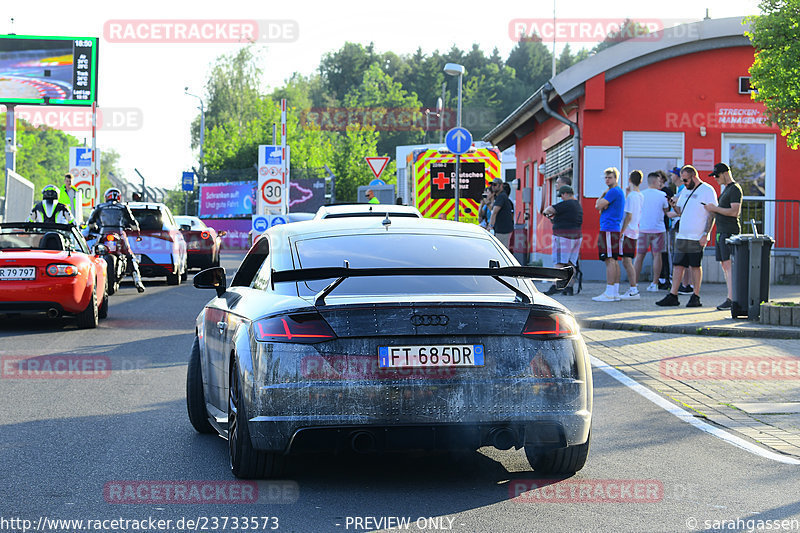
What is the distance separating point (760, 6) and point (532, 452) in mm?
13860

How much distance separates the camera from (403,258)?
6250 mm

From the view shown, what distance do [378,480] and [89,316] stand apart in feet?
30.4

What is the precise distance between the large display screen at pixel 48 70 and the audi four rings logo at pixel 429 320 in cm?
3601

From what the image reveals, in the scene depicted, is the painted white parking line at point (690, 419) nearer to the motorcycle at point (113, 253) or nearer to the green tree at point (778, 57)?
the green tree at point (778, 57)

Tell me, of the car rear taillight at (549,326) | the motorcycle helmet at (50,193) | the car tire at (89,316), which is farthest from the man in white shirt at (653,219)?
the car rear taillight at (549,326)

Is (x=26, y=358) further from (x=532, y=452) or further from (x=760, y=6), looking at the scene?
(x=760, y=6)

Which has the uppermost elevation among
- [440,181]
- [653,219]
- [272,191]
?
[440,181]

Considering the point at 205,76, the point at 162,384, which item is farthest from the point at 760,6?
the point at 205,76

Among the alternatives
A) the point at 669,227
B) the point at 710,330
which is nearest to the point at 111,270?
the point at 669,227

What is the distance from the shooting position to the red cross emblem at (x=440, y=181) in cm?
2692

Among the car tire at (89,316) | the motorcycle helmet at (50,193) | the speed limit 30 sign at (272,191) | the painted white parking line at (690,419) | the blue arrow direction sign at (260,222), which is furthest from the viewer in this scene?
the speed limit 30 sign at (272,191)

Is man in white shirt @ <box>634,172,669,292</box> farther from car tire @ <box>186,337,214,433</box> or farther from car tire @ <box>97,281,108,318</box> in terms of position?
car tire @ <box>186,337,214,433</box>

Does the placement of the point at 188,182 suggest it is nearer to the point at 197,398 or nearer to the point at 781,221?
the point at 781,221

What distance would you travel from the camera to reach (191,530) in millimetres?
4914
